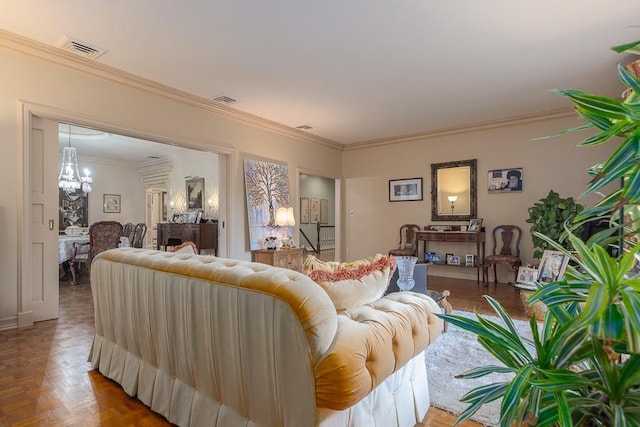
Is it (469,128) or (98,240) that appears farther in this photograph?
(469,128)

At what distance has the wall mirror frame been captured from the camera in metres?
6.11

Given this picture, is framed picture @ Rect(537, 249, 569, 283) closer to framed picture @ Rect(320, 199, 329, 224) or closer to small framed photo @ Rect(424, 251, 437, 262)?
small framed photo @ Rect(424, 251, 437, 262)

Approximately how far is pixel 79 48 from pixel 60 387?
3078mm

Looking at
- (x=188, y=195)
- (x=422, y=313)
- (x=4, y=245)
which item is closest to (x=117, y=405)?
(x=422, y=313)

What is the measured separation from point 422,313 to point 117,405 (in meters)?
1.83

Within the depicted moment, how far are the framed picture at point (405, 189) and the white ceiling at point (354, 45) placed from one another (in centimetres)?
205

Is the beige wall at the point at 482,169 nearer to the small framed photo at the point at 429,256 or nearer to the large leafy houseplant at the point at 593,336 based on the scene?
the small framed photo at the point at 429,256

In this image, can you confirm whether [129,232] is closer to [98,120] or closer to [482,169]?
[98,120]

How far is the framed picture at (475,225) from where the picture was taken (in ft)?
19.3

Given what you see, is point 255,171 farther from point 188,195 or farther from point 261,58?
point 188,195

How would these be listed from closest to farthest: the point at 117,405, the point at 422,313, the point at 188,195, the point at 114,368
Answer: the point at 422,313 → the point at 117,405 → the point at 114,368 → the point at 188,195

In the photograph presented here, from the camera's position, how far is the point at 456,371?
2.40 metres

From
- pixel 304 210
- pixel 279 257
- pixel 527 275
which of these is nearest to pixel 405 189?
pixel 279 257

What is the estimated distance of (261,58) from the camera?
11.8 feet
